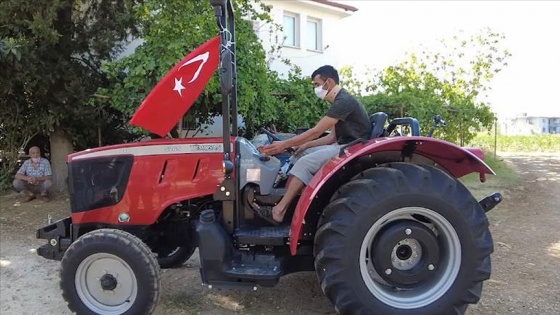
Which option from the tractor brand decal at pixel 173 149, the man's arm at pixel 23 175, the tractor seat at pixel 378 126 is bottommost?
the man's arm at pixel 23 175

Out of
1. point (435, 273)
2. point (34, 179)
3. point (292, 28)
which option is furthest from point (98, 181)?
point (292, 28)

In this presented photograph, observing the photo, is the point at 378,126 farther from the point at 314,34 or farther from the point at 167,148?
the point at 314,34

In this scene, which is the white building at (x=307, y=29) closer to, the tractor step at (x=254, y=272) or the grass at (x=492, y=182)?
the grass at (x=492, y=182)

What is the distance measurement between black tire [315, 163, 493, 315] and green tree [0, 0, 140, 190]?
5.72m

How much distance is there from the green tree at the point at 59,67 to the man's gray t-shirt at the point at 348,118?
5.19 metres

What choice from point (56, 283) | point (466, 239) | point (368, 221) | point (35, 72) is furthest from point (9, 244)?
point (466, 239)

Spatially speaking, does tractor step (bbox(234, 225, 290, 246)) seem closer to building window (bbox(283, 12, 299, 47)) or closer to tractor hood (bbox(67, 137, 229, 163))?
tractor hood (bbox(67, 137, 229, 163))

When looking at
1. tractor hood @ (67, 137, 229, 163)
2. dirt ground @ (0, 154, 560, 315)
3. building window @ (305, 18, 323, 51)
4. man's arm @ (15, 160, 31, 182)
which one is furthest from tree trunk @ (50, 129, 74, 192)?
building window @ (305, 18, 323, 51)

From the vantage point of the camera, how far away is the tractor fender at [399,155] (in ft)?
10.9

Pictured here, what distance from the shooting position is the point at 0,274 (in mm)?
5031

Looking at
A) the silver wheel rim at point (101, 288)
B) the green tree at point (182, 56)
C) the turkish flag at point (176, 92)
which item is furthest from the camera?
the green tree at point (182, 56)

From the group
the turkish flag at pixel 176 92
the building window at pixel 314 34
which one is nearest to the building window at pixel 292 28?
the building window at pixel 314 34

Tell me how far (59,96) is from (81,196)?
4.64 m

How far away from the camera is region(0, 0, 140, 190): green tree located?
23.8 feet
